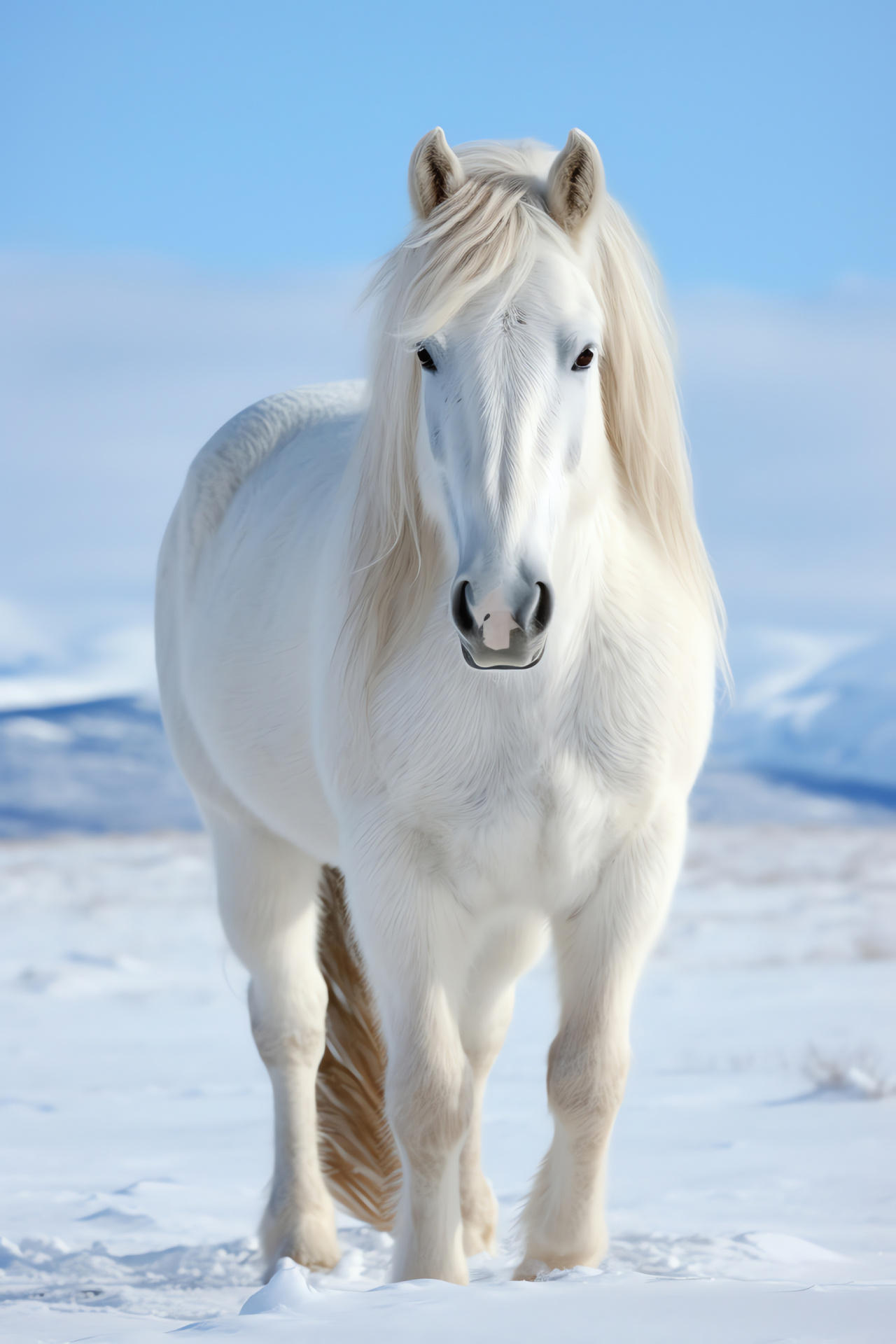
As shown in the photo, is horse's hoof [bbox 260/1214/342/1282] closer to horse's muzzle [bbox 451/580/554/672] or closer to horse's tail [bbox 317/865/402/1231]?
horse's tail [bbox 317/865/402/1231]

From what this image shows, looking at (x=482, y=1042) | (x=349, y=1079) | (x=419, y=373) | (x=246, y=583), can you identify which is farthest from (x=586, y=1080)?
(x=246, y=583)

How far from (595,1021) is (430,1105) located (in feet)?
1.30

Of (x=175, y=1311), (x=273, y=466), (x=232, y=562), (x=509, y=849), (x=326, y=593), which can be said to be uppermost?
(x=273, y=466)

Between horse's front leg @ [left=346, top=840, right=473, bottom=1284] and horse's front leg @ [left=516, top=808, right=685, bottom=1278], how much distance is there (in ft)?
0.73

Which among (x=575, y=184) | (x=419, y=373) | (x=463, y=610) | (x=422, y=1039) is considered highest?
(x=575, y=184)

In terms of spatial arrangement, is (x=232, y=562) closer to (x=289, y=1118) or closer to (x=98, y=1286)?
(x=289, y=1118)

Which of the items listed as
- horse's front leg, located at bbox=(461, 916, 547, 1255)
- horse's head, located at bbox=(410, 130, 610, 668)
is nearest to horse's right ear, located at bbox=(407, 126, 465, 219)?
horse's head, located at bbox=(410, 130, 610, 668)

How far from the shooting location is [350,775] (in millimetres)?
2725

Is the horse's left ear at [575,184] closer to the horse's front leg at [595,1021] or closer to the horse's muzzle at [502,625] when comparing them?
the horse's muzzle at [502,625]

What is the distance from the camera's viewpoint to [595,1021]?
2.77m

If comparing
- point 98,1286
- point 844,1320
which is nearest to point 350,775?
point 844,1320

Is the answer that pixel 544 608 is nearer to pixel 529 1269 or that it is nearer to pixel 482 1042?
pixel 529 1269

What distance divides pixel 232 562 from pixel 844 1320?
256cm

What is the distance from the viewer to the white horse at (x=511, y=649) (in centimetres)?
228
